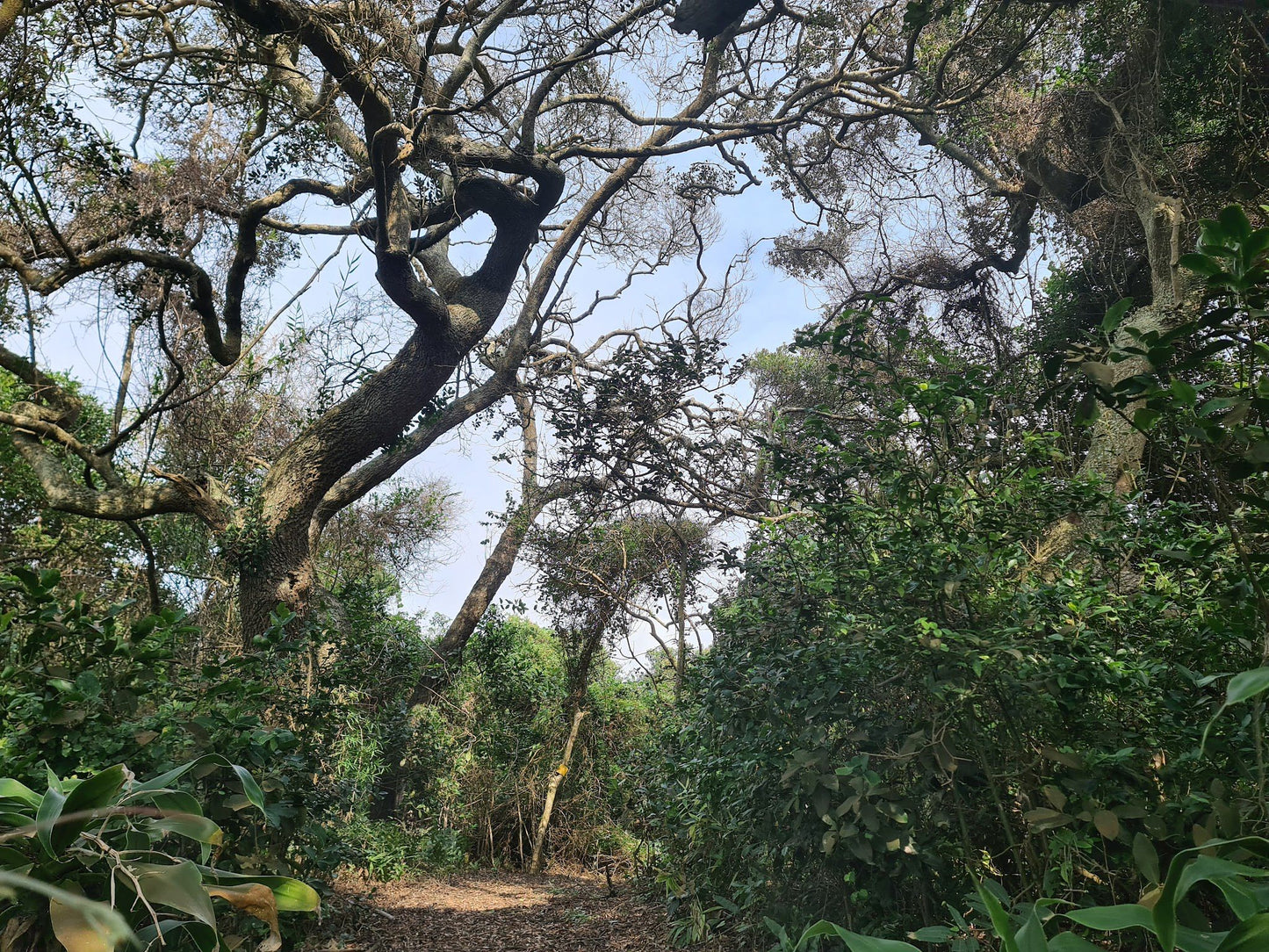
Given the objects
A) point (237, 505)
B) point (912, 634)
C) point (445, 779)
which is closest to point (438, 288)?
point (237, 505)

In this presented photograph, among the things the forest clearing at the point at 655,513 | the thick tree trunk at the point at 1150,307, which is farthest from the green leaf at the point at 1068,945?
the thick tree trunk at the point at 1150,307

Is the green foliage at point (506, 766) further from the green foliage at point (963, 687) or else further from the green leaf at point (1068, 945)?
the green leaf at point (1068, 945)

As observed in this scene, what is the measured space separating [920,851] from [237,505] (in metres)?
5.52

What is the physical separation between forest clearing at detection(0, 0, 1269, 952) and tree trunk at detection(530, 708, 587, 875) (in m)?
0.04

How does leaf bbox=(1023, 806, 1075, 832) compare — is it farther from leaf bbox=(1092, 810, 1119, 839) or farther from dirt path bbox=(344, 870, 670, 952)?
dirt path bbox=(344, 870, 670, 952)

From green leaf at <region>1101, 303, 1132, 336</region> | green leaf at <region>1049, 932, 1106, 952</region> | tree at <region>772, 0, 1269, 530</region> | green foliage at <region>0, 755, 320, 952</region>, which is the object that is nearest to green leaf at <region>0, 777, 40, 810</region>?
green foliage at <region>0, 755, 320, 952</region>

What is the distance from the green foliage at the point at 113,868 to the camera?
0.62 m

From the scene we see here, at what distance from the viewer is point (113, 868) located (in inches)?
23.9

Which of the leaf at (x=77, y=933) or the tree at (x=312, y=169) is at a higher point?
the tree at (x=312, y=169)

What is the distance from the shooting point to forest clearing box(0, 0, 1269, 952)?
71.9 inches

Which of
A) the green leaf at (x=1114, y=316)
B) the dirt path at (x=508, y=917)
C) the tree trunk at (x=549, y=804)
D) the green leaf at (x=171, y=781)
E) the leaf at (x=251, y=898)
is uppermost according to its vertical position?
the green leaf at (x=1114, y=316)

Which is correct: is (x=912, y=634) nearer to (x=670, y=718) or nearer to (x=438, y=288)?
(x=670, y=718)

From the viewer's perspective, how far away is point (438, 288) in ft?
22.6

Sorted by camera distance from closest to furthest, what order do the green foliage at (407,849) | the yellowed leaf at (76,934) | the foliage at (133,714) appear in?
the yellowed leaf at (76,934) < the foliage at (133,714) < the green foliage at (407,849)
